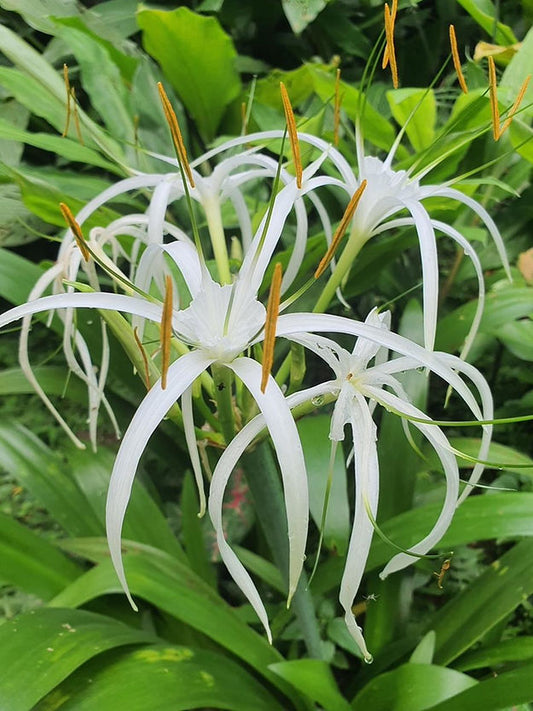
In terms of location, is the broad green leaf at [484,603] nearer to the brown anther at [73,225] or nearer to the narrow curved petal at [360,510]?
the narrow curved petal at [360,510]

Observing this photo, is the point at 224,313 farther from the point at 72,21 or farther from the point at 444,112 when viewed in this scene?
the point at 444,112

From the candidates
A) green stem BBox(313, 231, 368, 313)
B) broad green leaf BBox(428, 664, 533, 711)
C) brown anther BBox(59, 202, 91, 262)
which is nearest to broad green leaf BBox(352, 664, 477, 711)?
broad green leaf BBox(428, 664, 533, 711)

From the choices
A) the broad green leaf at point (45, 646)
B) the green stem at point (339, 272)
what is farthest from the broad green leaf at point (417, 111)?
the broad green leaf at point (45, 646)

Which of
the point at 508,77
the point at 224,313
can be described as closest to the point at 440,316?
the point at 508,77

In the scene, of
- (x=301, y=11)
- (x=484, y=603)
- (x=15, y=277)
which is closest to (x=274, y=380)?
(x=484, y=603)

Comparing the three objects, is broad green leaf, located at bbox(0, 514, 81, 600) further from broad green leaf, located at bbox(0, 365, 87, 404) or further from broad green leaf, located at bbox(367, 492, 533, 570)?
broad green leaf, located at bbox(367, 492, 533, 570)

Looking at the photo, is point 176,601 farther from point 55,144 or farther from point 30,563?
point 55,144
